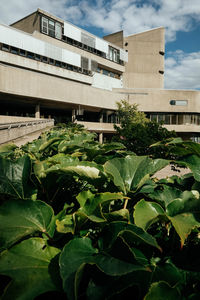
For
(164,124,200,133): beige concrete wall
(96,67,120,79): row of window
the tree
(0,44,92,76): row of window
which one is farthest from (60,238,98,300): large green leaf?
(96,67,120,79): row of window

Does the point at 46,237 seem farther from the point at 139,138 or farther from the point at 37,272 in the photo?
the point at 139,138

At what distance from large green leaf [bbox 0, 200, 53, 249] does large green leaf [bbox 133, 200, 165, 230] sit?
37cm

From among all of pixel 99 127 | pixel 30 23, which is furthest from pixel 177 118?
pixel 30 23

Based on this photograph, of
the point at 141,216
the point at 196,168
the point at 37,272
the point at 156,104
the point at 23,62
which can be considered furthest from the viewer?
the point at 156,104

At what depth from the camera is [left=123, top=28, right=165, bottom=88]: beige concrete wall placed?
49.7m

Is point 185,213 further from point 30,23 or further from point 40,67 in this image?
point 30,23

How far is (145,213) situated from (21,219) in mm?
505

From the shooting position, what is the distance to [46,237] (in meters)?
0.93

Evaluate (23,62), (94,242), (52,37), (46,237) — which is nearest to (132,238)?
(94,242)

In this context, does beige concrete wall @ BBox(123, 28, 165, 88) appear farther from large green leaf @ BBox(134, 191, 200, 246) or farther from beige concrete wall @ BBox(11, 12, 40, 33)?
large green leaf @ BBox(134, 191, 200, 246)

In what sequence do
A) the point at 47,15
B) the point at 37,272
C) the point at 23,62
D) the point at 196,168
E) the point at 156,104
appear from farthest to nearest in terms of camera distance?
the point at 156,104 < the point at 47,15 < the point at 23,62 < the point at 196,168 < the point at 37,272

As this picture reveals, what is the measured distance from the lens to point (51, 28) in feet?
110

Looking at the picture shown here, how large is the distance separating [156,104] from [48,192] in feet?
131

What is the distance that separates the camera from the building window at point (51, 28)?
3245 cm
